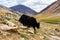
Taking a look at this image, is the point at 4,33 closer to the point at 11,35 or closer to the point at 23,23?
the point at 11,35

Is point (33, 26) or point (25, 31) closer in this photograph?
point (25, 31)

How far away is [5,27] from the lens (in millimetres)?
20516

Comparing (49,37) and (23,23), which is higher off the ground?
(23,23)

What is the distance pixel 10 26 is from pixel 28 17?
6.05 metres

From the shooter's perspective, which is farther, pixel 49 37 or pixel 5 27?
pixel 49 37

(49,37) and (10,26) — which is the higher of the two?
(10,26)

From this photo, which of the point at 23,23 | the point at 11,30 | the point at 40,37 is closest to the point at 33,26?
the point at 23,23

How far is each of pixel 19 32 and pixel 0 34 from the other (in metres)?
2.75

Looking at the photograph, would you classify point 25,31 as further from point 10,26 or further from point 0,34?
point 0,34

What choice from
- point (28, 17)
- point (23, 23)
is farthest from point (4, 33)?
point (28, 17)

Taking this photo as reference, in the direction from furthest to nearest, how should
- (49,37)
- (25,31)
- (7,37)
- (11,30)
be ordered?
(49,37), (25,31), (11,30), (7,37)

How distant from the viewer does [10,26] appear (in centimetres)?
2150

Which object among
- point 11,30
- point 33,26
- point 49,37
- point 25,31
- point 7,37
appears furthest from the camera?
point 33,26

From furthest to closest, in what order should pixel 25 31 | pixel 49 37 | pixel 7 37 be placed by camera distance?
pixel 49 37 < pixel 25 31 < pixel 7 37
